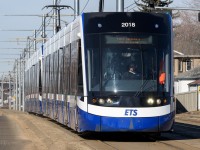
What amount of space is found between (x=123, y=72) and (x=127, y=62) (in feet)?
1.04

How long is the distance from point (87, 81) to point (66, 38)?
463 cm

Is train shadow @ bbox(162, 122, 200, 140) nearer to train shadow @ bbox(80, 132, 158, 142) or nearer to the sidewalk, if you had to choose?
train shadow @ bbox(80, 132, 158, 142)

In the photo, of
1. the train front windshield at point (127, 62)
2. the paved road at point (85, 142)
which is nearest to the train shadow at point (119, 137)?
the paved road at point (85, 142)

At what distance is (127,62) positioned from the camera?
16.9 m

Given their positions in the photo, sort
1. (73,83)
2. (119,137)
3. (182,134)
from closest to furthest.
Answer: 1. (73,83)
2. (119,137)
3. (182,134)

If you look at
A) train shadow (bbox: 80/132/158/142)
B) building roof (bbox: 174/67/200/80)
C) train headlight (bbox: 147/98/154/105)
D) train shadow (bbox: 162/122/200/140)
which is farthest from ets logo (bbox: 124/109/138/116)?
building roof (bbox: 174/67/200/80)

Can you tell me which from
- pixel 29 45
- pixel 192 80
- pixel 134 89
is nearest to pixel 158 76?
pixel 134 89

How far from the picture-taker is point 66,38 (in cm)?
2100

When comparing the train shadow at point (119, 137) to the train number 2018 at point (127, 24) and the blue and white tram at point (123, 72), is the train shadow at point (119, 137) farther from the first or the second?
the train number 2018 at point (127, 24)

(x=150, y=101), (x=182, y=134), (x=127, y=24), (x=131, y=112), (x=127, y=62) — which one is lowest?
(x=182, y=134)

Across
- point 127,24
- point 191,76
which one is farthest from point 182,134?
point 191,76

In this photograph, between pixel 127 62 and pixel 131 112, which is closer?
pixel 131 112

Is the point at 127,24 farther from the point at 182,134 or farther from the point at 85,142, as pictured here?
the point at 182,134

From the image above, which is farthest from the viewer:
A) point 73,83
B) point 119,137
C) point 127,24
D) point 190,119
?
point 190,119
